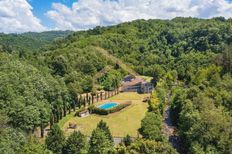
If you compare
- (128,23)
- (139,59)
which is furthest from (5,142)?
(128,23)

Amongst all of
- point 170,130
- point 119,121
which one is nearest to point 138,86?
point 119,121

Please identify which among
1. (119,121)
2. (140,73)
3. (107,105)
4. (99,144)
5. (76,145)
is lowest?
(119,121)

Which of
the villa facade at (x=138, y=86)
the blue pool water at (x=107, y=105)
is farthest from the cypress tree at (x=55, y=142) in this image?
the villa facade at (x=138, y=86)

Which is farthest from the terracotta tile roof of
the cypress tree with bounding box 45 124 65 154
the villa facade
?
the cypress tree with bounding box 45 124 65 154

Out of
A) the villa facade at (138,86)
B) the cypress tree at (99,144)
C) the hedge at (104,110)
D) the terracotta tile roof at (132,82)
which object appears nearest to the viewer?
the cypress tree at (99,144)

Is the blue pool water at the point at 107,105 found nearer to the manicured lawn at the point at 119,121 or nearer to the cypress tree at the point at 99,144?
the manicured lawn at the point at 119,121

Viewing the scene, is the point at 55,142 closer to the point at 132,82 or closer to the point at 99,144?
the point at 99,144
